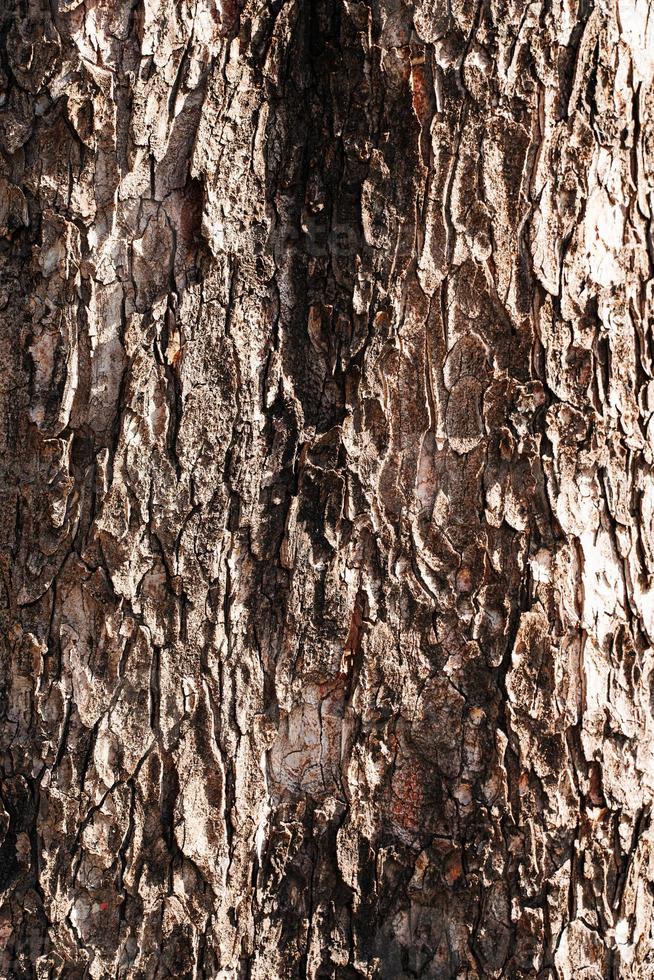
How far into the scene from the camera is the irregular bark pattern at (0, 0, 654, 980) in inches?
60.0

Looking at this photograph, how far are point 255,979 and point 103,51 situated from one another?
169cm

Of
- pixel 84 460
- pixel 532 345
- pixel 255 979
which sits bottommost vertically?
pixel 255 979

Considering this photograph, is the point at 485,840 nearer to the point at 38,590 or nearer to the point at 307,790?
the point at 307,790

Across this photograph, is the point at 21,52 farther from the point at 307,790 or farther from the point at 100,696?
the point at 307,790

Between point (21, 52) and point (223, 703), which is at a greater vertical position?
point (21, 52)

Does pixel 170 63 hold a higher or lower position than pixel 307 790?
higher

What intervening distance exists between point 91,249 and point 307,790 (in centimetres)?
107

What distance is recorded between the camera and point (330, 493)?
5.16ft

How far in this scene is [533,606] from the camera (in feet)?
5.03

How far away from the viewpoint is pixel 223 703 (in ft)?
5.14

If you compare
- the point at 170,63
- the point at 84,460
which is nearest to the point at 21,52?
the point at 170,63

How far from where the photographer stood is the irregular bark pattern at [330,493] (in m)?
1.52

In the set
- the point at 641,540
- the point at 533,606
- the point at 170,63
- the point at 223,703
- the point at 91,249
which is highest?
the point at 170,63

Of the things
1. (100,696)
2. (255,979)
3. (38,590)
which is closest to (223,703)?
(100,696)
